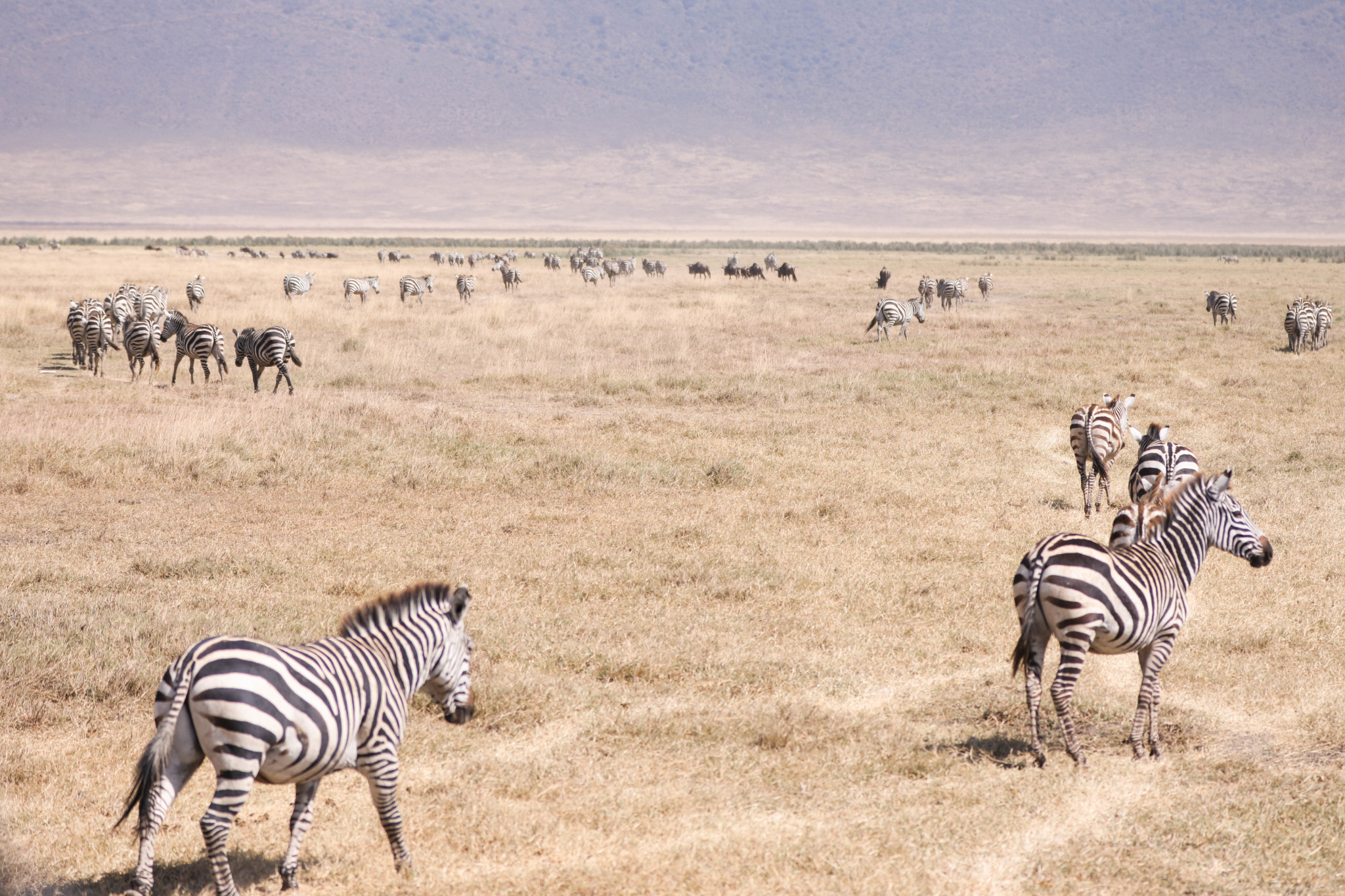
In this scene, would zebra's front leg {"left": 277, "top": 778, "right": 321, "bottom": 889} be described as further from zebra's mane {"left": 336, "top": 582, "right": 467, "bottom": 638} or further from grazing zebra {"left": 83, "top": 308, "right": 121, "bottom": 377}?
grazing zebra {"left": 83, "top": 308, "right": 121, "bottom": 377}

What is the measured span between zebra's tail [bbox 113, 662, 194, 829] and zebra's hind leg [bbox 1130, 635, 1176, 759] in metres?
5.30

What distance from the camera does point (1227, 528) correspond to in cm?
776

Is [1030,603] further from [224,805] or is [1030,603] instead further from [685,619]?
[224,805]

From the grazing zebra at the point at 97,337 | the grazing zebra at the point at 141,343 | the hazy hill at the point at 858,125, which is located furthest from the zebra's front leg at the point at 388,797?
the hazy hill at the point at 858,125

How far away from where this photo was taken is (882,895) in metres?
5.57

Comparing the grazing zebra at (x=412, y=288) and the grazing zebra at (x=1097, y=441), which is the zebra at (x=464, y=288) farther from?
the grazing zebra at (x=1097, y=441)

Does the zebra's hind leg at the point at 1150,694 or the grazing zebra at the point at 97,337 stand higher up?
the grazing zebra at the point at 97,337

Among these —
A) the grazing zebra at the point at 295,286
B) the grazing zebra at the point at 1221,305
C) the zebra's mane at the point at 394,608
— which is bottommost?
the zebra's mane at the point at 394,608

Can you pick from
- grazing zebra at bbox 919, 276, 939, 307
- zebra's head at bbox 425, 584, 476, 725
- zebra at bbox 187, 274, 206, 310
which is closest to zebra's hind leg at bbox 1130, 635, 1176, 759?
zebra's head at bbox 425, 584, 476, 725

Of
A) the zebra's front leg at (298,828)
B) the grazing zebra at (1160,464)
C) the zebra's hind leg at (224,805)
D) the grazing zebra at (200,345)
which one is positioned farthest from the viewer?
the grazing zebra at (200,345)

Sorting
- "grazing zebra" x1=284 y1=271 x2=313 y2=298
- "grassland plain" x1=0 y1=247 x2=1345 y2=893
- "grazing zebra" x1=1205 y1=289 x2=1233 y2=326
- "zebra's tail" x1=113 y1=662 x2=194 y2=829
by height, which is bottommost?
"grassland plain" x1=0 y1=247 x2=1345 y2=893

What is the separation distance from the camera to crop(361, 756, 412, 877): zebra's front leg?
530 cm

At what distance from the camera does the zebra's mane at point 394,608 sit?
220 inches

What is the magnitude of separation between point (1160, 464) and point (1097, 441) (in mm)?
1820
